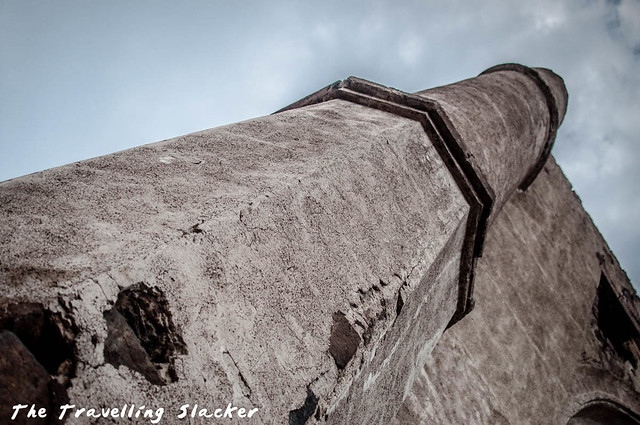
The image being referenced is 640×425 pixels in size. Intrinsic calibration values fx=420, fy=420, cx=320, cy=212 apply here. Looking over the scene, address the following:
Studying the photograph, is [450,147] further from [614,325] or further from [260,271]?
[614,325]

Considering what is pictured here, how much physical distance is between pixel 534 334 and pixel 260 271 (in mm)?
4226

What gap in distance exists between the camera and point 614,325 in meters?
6.12

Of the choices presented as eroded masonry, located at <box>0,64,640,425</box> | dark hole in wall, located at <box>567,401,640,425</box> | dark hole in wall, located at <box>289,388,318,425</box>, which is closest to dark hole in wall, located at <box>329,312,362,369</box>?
eroded masonry, located at <box>0,64,640,425</box>

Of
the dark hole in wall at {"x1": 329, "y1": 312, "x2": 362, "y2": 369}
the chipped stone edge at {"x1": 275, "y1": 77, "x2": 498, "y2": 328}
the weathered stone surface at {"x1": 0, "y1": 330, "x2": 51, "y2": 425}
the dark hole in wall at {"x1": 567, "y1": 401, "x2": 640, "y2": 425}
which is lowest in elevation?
the weathered stone surface at {"x1": 0, "y1": 330, "x2": 51, "y2": 425}

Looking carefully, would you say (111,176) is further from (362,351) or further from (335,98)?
(335,98)

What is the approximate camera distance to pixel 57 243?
908 mm

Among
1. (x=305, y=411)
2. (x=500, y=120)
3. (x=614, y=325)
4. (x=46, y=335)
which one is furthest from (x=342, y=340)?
(x=614, y=325)

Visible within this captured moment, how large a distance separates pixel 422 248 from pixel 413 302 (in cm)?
26

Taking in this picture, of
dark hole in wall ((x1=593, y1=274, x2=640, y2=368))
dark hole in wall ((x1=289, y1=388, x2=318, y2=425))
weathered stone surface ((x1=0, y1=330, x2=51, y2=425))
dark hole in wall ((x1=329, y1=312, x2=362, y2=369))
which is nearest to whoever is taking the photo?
weathered stone surface ((x1=0, y1=330, x2=51, y2=425))

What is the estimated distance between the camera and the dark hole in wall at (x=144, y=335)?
0.86m

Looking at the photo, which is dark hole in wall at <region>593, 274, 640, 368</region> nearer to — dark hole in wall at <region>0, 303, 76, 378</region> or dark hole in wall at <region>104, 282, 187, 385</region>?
dark hole in wall at <region>104, 282, 187, 385</region>

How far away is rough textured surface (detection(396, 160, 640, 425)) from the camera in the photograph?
3254mm

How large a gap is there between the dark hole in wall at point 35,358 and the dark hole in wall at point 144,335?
0.27 feet

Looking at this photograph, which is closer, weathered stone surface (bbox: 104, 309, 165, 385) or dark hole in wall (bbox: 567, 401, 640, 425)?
weathered stone surface (bbox: 104, 309, 165, 385)
